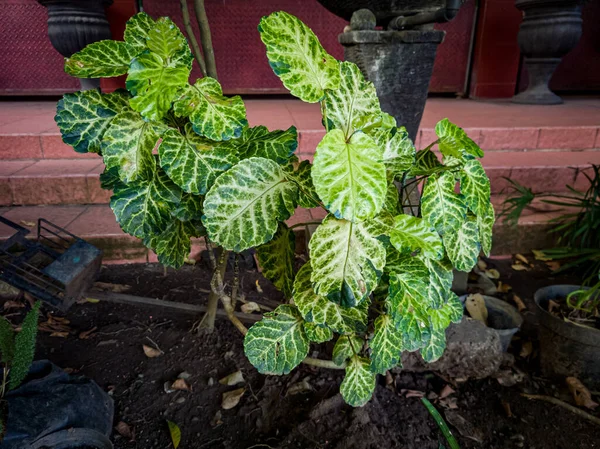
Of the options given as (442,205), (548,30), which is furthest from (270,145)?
(548,30)

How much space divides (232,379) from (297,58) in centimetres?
106

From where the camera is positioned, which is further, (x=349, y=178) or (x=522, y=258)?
(x=522, y=258)

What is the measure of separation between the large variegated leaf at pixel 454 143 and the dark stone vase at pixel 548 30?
11.5 ft

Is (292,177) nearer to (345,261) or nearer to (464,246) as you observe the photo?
(345,261)

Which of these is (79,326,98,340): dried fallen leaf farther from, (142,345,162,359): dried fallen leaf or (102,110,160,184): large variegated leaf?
(102,110,160,184): large variegated leaf

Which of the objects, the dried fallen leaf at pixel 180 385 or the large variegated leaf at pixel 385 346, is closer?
the large variegated leaf at pixel 385 346

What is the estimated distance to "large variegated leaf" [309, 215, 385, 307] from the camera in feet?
2.70

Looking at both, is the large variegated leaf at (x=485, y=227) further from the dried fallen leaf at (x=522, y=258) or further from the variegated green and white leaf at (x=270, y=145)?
the dried fallen leaf at (x=522, y=258)

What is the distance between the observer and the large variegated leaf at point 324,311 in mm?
986

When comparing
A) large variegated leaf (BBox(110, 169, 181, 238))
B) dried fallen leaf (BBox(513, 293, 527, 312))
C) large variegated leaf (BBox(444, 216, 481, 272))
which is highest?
large variegated leaf (BBox(110, 169, 181, 238))

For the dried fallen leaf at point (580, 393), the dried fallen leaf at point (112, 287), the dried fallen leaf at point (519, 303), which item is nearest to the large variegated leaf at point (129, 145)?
the dried fallen leaf at point (112, 287)

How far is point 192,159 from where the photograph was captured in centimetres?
92

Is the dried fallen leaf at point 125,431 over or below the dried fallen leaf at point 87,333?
below

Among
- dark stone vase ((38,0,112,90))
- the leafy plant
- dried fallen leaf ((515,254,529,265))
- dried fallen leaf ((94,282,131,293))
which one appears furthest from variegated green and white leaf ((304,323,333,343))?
dark stone vase ((38,0,112,90))
